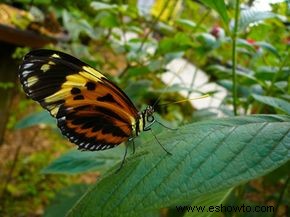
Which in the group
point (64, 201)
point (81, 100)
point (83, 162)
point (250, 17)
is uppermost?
point (250, 17)

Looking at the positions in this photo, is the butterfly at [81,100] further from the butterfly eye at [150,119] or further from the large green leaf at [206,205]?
the large green leaf at [206,205]

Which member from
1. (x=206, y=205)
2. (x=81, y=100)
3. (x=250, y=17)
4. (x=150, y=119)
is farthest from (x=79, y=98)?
(x=250, y=17)

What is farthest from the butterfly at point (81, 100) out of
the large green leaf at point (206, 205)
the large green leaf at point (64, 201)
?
the large green leaf at point (64, 201)

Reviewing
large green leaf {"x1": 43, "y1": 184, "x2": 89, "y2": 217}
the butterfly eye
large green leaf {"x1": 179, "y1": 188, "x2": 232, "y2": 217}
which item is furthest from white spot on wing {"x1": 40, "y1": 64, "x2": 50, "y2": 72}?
large green leaf {"x1": 43, "y1": 184, "x2": 89, "y2": 217}

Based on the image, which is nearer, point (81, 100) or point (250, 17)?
point (81, 100)

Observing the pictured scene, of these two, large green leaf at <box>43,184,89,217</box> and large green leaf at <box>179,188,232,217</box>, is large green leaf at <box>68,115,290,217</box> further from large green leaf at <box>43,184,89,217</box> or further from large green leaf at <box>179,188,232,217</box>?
large green leaf at <box>43,184,89,217</box>

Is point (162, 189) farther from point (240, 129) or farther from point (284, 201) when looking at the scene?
point (284, 201)

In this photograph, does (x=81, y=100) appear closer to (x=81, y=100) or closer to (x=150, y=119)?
(x=81, y=100)
